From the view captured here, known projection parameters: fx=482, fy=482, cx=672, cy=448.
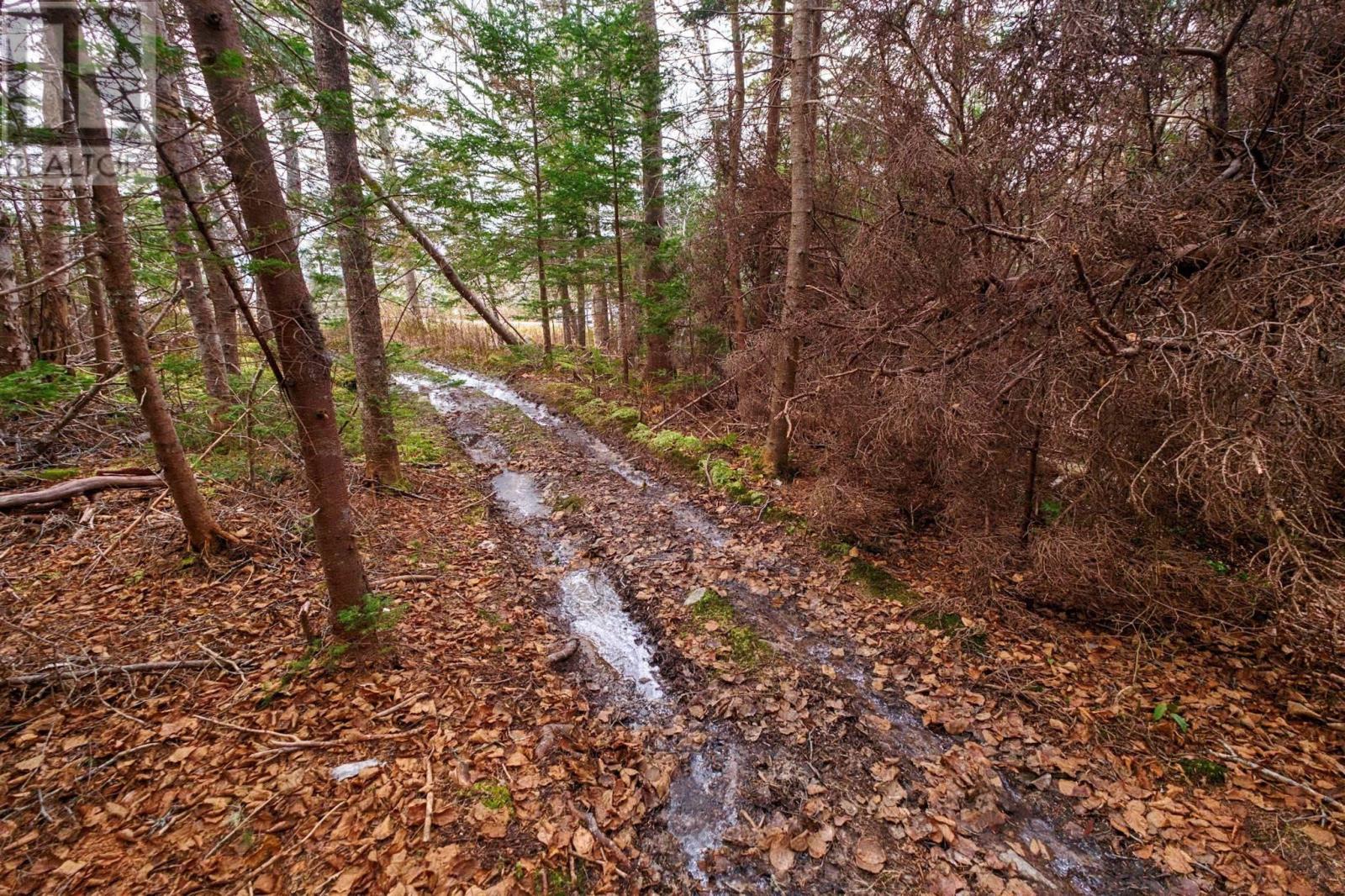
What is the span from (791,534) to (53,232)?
24.2 feet

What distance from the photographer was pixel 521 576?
533 cm

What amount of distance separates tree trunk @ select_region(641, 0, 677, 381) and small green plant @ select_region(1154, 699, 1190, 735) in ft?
30.6

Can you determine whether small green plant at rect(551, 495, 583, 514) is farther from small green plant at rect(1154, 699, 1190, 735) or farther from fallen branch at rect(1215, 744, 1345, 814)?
fallen branch at rect(1215, 744, 1345, 814)

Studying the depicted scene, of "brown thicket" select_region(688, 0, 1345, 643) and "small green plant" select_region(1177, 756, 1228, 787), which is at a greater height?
"brown thicket" select_region(688, 0, 1345, 643)

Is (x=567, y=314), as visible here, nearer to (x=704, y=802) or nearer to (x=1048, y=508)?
(x=1048, y=508)

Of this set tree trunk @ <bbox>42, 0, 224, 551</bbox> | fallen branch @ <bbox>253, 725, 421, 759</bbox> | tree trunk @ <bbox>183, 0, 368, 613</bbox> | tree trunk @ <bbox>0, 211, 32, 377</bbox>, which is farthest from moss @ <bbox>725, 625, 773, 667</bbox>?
tree trunk @ <bbox>0, 211, 32, 377</bbox>

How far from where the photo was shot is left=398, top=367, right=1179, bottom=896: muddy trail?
8.85 ft

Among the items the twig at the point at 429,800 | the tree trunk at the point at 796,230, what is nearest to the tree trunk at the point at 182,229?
the twig at the point at 429,800

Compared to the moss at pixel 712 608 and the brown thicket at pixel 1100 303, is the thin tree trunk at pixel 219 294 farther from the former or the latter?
the brown thicket at pixel 1100 303

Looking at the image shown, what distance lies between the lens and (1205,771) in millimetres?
3084

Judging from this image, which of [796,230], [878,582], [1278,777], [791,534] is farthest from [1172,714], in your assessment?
[796,230]

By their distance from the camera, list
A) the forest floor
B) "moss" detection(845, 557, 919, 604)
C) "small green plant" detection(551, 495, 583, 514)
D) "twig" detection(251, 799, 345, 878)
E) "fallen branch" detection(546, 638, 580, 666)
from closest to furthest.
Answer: "twig" detection(251, 799, 345, 878) < the forest floor < "fallen branch" detection(546, 638, 580, 666) < "moss" detection(845, 557, 919, 604) < "small green plant" detection(551, 495, 583, 514)

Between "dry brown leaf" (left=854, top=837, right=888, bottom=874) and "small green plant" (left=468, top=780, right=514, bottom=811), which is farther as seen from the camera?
"small green plant" (left=468, top=780, right=514, bottom=811)

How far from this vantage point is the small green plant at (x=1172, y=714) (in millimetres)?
3344
